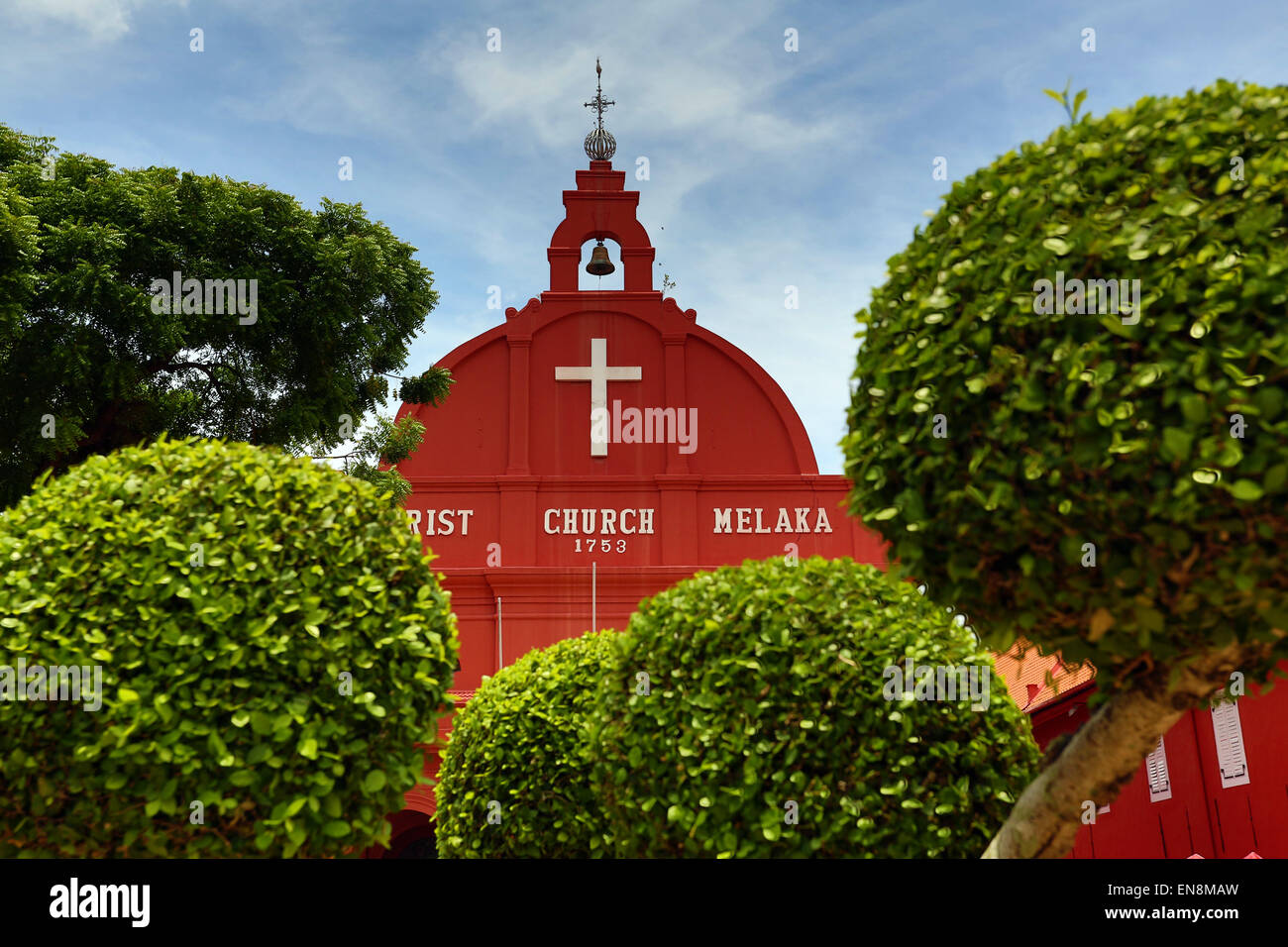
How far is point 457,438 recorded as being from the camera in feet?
56.1

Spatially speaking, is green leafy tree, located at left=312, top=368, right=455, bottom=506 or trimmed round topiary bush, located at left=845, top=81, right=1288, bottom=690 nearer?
trimmed round topiary bush, located at left=845, top=81, right=1288, bottom=690

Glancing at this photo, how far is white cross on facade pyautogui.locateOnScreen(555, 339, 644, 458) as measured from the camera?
1731cm

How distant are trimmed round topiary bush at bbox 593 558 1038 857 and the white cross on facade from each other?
11654 mm

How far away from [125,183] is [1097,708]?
1480 cm

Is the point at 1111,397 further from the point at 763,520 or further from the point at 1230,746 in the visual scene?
the point at 763,520

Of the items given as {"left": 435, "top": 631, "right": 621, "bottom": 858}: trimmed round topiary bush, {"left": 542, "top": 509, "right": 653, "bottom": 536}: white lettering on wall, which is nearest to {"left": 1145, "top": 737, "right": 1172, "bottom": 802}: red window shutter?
{"left": 435, "top": 631, "right": 621, "bottom": 858}: trimmed round topiary bush

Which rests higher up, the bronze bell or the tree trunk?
the bronze bell

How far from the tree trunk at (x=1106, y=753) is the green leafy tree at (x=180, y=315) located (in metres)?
12.4

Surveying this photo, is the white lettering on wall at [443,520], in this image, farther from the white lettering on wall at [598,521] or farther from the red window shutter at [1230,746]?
the red window shutter at [1230,746]

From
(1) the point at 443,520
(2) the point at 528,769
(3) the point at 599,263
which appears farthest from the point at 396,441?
(2) the point at 528,769

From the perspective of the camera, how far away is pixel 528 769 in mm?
7203

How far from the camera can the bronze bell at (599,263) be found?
58.3 feet

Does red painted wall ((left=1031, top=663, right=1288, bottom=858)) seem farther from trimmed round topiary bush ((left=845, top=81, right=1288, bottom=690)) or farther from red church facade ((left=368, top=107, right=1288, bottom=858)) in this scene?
red church facade ((left=368, top=107, right=1288, bottom=858))
